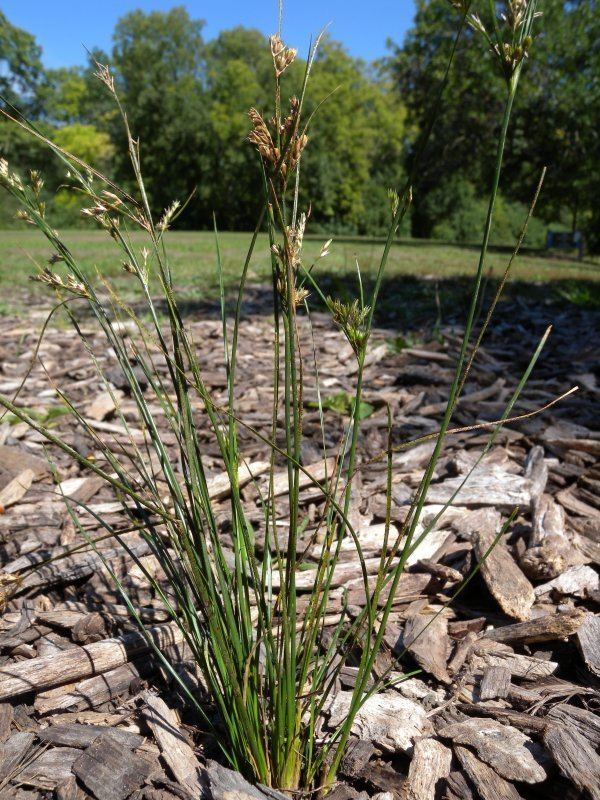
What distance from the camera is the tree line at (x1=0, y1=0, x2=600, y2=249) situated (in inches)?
734

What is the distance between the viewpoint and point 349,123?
41.2 m

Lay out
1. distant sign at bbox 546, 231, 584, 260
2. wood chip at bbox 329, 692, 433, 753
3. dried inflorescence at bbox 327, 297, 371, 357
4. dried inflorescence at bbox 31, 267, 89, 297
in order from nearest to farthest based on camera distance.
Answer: dried inflorescence at bbox 327, 297, 371, 357, dried inflorescence at bbox 31, 267, 89, 297, wood chip at bbox 329, 692, 433, 753, distant sign at bbox 546, 231, 584, 260

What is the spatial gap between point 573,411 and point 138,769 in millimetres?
2631


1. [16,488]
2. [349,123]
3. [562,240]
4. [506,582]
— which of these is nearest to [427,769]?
[506,582]

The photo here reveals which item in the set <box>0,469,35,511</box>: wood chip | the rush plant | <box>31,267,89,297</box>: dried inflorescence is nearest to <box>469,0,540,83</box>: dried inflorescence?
the rush plant

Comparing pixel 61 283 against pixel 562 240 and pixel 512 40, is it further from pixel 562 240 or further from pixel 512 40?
pixel 562 240

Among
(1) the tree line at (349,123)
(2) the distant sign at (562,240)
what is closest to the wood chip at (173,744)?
(1) the tree line at (349,123)

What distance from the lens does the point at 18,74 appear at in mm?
→ 43844

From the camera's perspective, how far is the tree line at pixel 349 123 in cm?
1864

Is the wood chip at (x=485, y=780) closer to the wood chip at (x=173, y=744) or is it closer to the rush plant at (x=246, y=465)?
the rush plant at (x=246, y=465)

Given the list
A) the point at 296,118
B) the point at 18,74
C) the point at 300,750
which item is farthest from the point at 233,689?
the point at 18,74

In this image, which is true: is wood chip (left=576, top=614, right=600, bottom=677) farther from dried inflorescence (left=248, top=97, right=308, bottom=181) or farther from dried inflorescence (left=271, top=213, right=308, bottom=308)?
dried inflorescence (left=248, top=97, right=308, bottom=181)

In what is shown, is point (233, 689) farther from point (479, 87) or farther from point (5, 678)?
point (479, 87)

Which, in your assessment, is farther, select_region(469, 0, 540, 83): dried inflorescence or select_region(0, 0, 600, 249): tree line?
select_region(0, 0, 600, 249): tree line
